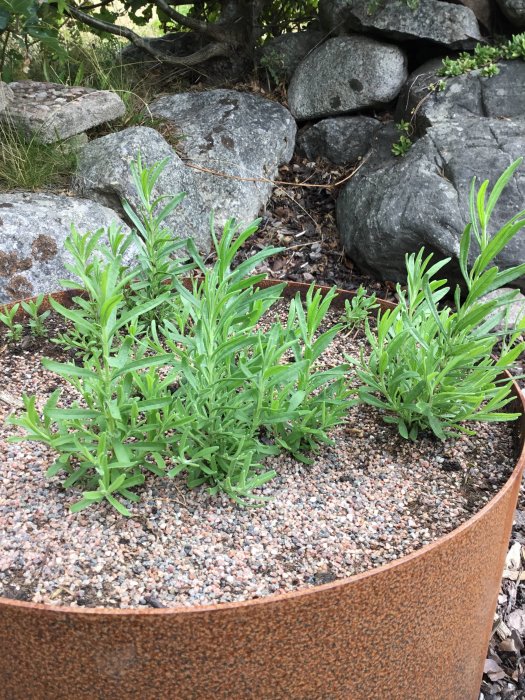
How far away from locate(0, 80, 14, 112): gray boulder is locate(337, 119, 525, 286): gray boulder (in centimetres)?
154

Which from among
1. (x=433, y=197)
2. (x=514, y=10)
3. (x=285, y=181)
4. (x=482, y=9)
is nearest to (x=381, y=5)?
(x=482, y=9)

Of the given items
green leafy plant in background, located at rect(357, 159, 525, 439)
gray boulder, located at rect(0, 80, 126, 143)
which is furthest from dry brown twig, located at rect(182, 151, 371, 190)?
green leafy plant in background, located at rect(357, 159, 525, 439)

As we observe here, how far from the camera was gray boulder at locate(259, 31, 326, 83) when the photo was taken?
154 inches

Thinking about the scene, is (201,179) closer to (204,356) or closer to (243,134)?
(243,134)

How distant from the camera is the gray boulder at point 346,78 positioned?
3604 mm

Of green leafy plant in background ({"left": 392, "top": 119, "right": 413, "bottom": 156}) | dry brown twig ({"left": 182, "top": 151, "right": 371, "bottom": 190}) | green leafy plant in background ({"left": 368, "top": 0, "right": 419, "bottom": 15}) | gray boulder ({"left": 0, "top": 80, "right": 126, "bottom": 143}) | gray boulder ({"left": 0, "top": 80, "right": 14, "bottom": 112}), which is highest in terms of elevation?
green leafy plant in background ({"left": 368, "top": 0, "right": 419, "bottom": 15})

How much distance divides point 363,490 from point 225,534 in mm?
255

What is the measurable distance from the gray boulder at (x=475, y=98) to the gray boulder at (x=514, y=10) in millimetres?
262

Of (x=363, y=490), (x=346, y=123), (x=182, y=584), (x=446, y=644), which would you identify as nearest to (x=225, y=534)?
(x=182, y=584)

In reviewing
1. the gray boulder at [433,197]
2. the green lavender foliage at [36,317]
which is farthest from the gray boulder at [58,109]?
the green lavender foliage at [36,317]

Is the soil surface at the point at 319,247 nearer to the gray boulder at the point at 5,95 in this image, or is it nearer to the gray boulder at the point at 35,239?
the gray boulder at the point at 35,239

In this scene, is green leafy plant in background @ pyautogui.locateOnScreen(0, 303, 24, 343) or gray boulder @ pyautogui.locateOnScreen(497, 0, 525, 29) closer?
green leafy plant in background @ pyautogui.locateOnScreen(0, 303, 24, 343)

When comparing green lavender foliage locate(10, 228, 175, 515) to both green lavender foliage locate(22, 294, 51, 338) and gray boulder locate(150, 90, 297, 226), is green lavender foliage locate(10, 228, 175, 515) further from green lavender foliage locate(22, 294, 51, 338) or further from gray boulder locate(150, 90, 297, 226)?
gray boulder locate(150, 90, 297, 226)

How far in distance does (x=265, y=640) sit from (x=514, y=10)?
3.37 meters
